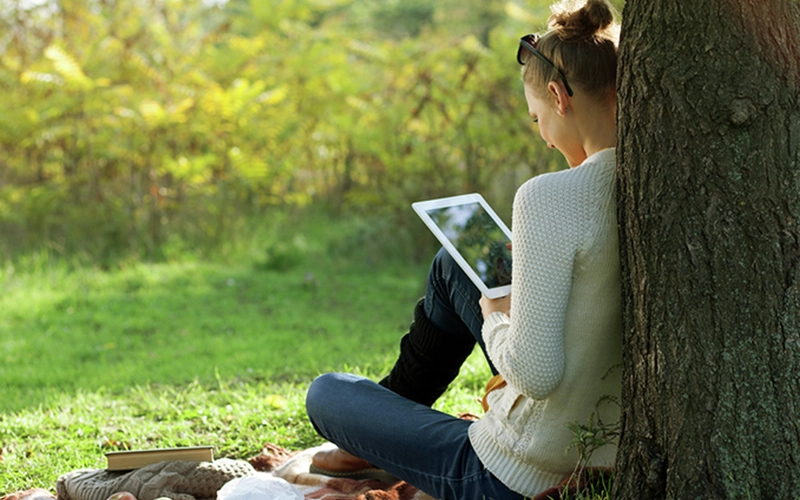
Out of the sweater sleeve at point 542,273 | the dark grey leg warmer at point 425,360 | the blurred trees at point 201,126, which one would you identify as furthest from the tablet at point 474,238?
the blurred trees at point 201,126

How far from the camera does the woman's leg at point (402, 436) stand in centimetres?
233

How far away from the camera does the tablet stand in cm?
229

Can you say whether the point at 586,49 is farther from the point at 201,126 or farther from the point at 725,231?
the point at 201,126

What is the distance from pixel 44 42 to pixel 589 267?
7.68 m

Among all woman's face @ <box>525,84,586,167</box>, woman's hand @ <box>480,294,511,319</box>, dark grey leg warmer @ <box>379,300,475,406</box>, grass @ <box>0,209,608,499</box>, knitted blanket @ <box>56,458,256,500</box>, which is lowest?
grass @ <box>0,209,608,499</box>

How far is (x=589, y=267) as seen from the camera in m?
2.03

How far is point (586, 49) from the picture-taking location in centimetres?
210

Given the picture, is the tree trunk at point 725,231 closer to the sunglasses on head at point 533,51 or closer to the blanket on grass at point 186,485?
the sunglasses on head at point 533,51

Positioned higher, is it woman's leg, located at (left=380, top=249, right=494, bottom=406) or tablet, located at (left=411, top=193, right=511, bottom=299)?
tablet, located at (left=411, top=193, right=511, bottom=299)

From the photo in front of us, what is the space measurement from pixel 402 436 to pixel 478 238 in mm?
605

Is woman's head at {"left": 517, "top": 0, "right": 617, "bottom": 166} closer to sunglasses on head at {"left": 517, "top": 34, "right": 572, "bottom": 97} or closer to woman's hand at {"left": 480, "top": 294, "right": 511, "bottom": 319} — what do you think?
sunglasses on head at {"left": 517, "top": 34, "right": 572, "bottom": 97}

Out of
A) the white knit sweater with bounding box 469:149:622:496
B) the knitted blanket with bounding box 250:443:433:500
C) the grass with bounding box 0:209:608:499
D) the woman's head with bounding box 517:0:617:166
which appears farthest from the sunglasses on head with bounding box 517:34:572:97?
the grass with bounding box 0:209:608:499

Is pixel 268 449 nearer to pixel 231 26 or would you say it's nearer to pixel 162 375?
pixel 162 375

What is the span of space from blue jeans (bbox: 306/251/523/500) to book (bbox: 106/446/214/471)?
370mm
